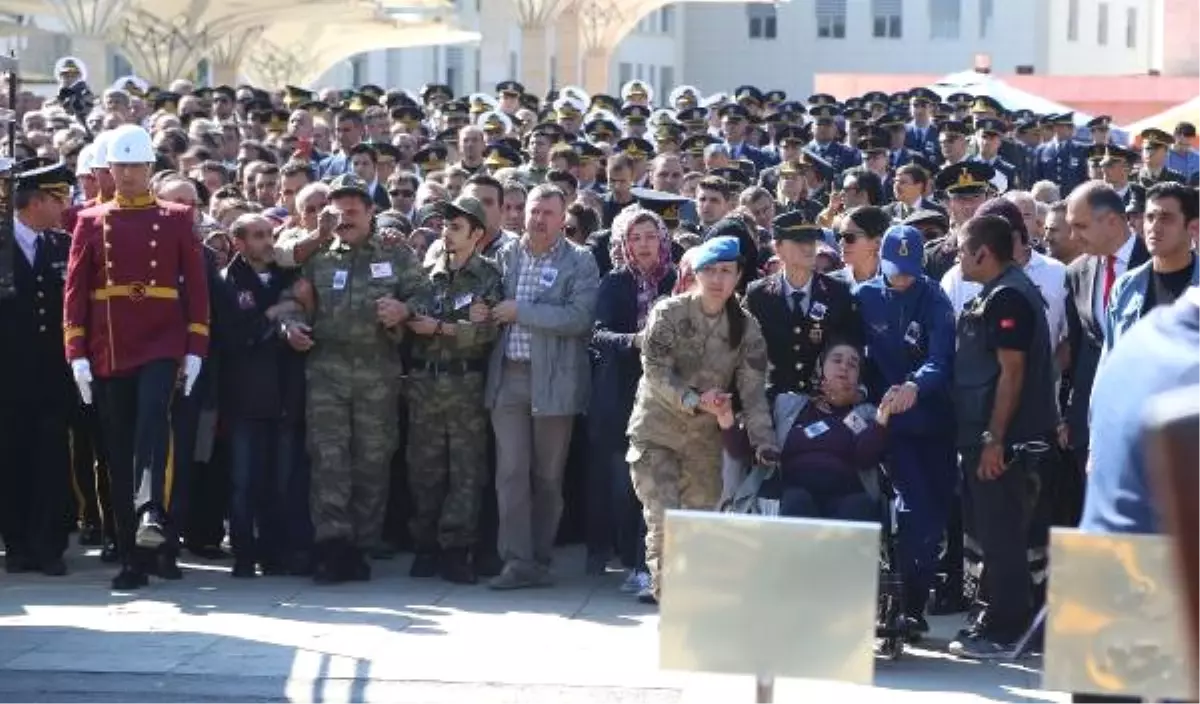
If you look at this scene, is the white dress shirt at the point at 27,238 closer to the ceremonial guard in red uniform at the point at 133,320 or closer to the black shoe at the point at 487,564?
the ceremonial guard in red uniform at the point at 133,320

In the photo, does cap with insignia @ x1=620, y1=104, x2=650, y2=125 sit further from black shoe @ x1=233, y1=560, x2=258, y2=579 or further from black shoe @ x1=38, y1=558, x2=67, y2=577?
black shoe @ x1=38, y1=558, x2=67, y2=577

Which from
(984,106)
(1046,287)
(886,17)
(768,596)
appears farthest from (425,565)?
(886,17)

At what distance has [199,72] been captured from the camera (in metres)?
57.8

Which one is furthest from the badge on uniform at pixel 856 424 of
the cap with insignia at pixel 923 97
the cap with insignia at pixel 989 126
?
the cap with insignia at pixel 923 97

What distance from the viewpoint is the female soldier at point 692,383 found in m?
9.95

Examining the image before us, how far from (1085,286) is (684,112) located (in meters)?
16.3

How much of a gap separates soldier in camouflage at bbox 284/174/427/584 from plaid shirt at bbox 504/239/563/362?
459mm

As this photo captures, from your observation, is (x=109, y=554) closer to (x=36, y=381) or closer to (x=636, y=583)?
(x=36, y=381)

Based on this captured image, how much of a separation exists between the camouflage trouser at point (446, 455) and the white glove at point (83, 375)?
1.48m

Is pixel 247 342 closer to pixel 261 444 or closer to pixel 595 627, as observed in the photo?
pixel 261 444

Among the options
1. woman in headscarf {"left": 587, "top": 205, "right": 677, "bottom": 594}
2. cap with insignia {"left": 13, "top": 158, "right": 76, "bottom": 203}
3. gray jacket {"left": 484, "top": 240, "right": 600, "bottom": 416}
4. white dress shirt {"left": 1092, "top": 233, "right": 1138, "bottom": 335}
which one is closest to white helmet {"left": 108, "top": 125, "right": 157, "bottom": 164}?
cap with insignia {"left": 13, "top": 158, "right": 76, "bottom": 203}

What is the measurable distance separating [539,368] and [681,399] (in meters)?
1.35

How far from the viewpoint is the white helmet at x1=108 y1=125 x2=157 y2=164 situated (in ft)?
35.6

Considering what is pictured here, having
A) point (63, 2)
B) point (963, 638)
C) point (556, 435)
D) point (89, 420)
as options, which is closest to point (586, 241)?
point (556, 435)
